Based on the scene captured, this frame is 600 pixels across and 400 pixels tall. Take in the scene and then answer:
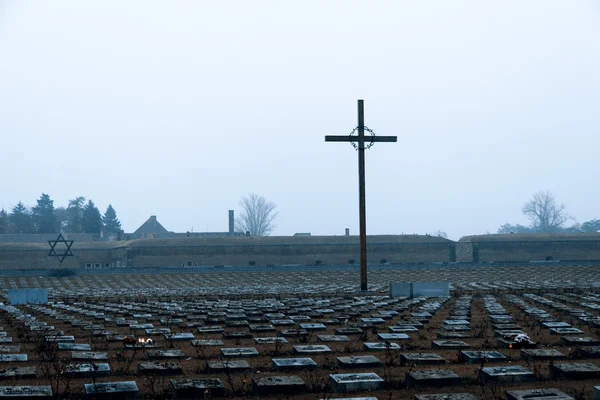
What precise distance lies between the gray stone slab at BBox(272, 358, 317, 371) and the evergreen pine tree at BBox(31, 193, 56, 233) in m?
86.5

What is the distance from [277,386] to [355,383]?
2.56 feet

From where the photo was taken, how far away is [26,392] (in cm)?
662

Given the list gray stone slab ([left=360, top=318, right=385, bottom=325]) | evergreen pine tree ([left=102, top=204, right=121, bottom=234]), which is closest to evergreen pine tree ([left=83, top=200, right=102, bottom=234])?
evergreen pine tree ([left=102, top=204, right=121, bottom=234])

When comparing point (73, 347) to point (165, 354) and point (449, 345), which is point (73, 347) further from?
point (449, 345)

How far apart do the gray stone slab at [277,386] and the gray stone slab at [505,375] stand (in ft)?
6.40

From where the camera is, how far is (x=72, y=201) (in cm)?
10194

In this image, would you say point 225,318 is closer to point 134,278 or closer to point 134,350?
point 134,350

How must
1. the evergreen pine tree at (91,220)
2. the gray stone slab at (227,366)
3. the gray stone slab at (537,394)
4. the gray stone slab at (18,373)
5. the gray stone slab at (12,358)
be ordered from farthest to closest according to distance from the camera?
the evergreen pine tree at (91,220) → the gray stone slab at (12,358) → the gray stone slab at (227,366) → the gray stone slab at (18,373) → the gray stone slab at (537,394)

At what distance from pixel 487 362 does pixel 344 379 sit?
234cm

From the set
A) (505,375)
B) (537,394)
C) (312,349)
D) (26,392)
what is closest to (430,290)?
(312,349)

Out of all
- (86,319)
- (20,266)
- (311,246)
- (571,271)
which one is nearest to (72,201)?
(20,266)

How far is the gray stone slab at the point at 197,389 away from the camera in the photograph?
6.86 metres

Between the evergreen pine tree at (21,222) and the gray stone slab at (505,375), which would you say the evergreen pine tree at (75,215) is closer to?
the evergreen pine tree at (21,222)

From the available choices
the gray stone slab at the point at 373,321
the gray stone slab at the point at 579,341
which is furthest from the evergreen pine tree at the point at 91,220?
the gray stone slab at the point at 579,341
